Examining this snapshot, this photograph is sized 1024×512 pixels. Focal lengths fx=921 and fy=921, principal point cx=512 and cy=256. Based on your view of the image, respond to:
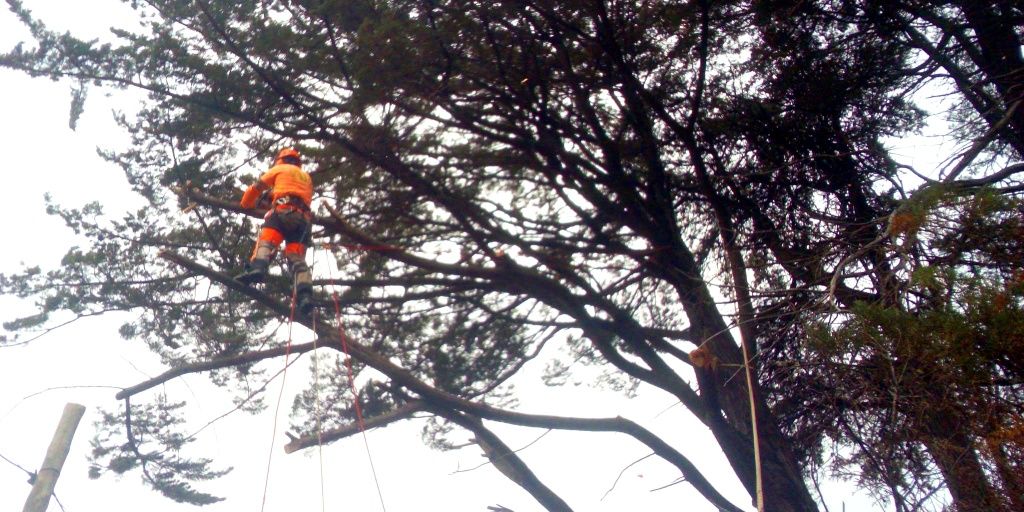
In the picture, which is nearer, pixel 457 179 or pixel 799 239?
pixel 799 239

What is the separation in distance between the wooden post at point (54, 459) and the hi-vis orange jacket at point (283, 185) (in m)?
1.63

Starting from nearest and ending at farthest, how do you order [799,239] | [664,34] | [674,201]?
[799,239] < [664,34] < [674,201]

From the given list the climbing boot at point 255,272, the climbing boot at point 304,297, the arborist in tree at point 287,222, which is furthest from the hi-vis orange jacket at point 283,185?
the climbing boot at point 304,297

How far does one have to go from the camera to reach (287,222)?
563cm

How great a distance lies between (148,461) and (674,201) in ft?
14.4

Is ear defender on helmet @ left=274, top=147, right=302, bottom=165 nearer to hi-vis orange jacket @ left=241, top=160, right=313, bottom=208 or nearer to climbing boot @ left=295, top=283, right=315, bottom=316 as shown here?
hi-vis orange jacket @ left=241, top=160, right=313, bottom=208

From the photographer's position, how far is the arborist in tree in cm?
555

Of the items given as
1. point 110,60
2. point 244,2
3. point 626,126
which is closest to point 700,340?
point 626,126

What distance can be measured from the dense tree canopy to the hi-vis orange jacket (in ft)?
0.73

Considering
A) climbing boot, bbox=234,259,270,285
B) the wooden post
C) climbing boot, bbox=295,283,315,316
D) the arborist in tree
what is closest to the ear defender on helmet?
the arborist in tree

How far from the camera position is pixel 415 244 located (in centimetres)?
663

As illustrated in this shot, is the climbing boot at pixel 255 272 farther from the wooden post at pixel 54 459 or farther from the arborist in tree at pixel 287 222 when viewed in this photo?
the wooden post at pixel 54 459

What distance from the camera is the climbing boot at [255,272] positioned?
545 centimetres

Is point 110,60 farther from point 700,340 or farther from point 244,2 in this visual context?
point 700,340
